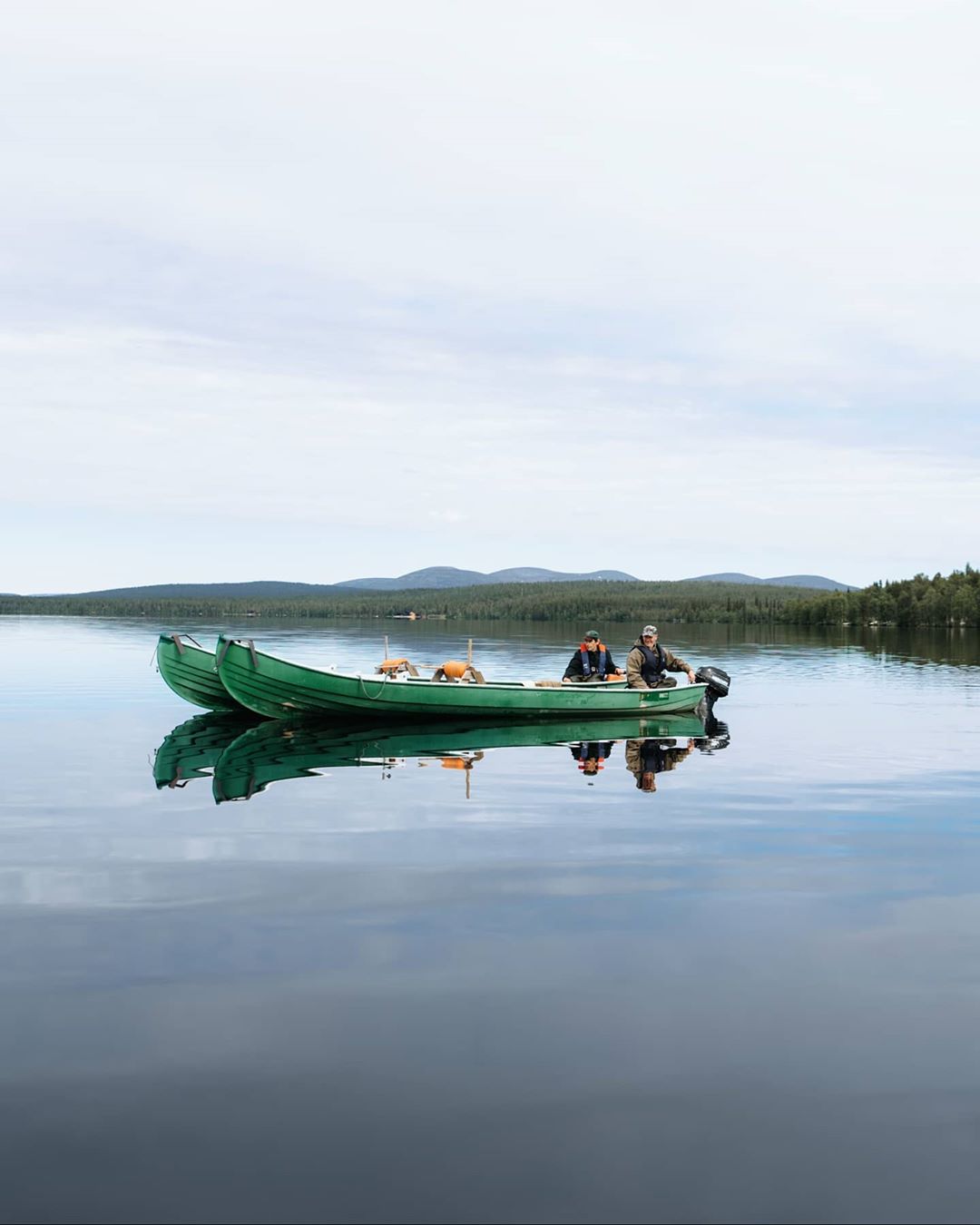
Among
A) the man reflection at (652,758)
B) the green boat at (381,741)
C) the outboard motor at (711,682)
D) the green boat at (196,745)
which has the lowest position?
the man reflection at (652,758)

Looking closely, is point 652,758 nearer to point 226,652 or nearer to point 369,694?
point 369,694

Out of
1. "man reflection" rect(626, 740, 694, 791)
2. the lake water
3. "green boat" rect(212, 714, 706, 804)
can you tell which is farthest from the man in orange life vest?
the lake water

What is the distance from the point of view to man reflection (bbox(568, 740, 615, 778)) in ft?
82.3

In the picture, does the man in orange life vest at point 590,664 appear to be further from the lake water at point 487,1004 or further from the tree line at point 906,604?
the tree line at point 906,604

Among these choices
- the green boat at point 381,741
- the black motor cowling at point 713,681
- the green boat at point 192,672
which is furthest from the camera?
the black motor cowling at point 713,681

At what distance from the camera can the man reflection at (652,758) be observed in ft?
77.8

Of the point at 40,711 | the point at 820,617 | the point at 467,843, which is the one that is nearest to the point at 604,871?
the point at 467,843

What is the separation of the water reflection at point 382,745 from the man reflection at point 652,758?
0.02m

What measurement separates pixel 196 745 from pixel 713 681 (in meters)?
17.2

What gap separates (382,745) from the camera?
95.3ft

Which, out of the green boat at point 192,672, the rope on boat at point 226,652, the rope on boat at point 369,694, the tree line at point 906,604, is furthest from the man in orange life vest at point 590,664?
the tree line at point 906,604

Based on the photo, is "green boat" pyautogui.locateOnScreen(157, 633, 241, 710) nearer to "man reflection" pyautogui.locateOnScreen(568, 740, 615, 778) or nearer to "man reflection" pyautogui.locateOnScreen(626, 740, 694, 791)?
"man reflection" pyautogui.locateOnScreen(568, 740, 615, 778)

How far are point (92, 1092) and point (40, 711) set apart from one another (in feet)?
101

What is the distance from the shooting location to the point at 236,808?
19547mm
